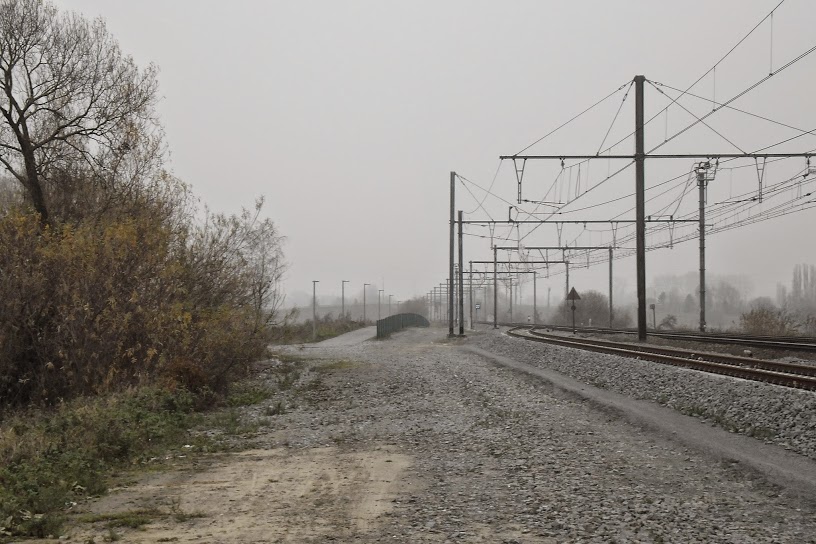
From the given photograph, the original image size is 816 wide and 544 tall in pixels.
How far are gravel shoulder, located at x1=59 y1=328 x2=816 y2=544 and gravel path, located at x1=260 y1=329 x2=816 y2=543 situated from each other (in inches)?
1.2

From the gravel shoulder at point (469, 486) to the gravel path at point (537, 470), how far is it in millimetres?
30

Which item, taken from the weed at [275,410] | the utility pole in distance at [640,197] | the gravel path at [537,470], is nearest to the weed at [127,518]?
the gravel path at [537,470]

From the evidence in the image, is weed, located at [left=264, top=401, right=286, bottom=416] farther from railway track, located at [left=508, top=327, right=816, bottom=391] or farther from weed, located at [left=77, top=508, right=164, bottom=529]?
→ railway track, located at [left=508, top=327, right=816, bottom=391]

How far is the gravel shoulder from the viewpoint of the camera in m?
7.54

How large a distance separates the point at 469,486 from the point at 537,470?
124 cm

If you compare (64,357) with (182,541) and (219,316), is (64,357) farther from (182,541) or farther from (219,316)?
(182,541)

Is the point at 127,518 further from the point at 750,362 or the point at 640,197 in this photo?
the point at 640,197

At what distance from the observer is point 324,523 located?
7859 mm

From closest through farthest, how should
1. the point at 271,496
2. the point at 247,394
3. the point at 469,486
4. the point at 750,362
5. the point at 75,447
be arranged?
the point at 271,496, the point at 469,486, the point at 75,447, the point at 750,362, the point at 247,394

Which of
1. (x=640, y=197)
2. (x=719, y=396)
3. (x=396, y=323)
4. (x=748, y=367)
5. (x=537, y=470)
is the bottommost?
(x=537, y=470)

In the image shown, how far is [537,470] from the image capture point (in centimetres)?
1025

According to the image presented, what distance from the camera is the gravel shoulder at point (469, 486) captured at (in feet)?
24.7

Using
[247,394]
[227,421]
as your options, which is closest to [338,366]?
[247,394]

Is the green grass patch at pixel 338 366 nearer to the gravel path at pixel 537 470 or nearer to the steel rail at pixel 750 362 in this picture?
the gravel path at pixel 537 470
